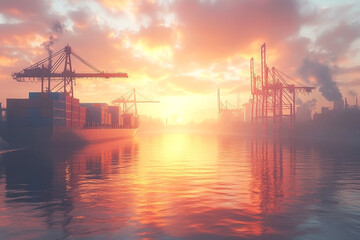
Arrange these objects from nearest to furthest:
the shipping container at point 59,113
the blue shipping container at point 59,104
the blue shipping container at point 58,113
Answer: the blue shipping container at point 58,113, the shipping container at point 59,113, the blue shipping container at point 59,104

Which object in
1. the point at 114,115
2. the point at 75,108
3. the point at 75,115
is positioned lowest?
the point at 75,115

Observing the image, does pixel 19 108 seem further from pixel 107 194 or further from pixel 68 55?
pixel 107 194

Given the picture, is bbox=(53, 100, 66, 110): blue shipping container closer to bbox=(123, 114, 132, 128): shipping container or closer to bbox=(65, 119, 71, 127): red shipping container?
bbox=(65, 119, 71, 127): red shipping container

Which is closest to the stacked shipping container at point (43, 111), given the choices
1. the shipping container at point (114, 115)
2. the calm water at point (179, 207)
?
the shipping container at point (114, 115)

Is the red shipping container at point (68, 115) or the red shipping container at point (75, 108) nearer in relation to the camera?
the red shipping container at point (68, 115)

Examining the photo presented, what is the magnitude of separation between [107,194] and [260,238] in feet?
28.1

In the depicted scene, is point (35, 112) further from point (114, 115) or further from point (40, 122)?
point (114, 115)

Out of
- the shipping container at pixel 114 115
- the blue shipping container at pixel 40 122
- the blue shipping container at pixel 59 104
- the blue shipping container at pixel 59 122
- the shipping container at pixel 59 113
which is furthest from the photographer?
the shipping container at pixel 114 115

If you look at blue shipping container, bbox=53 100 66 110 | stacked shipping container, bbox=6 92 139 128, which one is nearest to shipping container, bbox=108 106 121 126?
stacked shipping container, bbox=6 92 139 128

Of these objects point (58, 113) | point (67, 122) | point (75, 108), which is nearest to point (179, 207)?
point (58, 113)

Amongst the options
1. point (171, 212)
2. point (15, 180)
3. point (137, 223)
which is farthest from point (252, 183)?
point (15, 180)

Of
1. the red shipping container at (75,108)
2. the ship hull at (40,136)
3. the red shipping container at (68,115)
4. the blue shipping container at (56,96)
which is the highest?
the blue shipping container at (56,96)

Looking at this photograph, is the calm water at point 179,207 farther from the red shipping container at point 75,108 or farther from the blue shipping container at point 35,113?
the red shipping container at point 75,108

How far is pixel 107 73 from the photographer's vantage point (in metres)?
87.2
